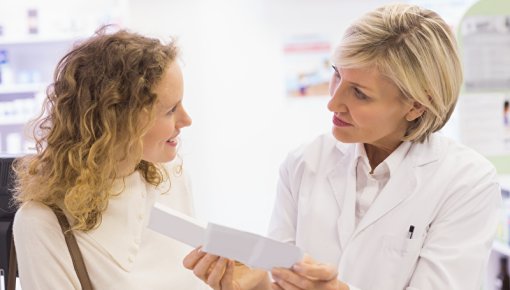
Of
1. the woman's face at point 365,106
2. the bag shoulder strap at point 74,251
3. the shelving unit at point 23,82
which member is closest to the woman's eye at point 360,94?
the woman's face at point 365,106

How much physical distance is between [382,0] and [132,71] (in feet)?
16.9

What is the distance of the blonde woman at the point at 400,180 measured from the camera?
1787 mm

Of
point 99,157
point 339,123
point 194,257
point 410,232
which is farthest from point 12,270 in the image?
point 410,232

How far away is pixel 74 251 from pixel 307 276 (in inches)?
21.1

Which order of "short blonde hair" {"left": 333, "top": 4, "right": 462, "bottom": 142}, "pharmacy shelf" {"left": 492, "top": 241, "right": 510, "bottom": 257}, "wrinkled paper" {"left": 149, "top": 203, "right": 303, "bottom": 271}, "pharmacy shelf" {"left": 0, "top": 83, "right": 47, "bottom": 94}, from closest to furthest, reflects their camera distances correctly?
"wrinkled paper" {"left": 149, "top": 203, "right": 303, "bottom": 271} → "short blonde hair" {"left": 333, "top": 4, "right": 462, "bottom": 142} → "pharmacy shelf" {"left": 492, "top": 241, "right": 510, "bottom": 257} → "pharmacy shelf" {"left": 0, "top": 83, "right": 47, "bottom": 94}

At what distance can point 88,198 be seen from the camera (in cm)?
153

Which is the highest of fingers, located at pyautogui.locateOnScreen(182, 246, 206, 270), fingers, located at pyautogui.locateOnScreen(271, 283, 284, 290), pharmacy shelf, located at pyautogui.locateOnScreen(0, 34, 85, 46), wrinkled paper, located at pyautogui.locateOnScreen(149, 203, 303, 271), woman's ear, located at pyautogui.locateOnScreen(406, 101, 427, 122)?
woman's ear, located at pyautogui.locateOnScreen(406, 101, 427, 122)

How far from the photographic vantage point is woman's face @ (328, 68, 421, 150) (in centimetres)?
181

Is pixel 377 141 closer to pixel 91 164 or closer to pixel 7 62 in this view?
pixel 91 164

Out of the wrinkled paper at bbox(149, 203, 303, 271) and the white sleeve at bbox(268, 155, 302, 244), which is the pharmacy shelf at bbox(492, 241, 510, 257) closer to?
the white sleeve at bbox(268, 155, 302, 244)

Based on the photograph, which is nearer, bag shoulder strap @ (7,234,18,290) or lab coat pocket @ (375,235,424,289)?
bag shoulder strap @ (7,234,18,290)

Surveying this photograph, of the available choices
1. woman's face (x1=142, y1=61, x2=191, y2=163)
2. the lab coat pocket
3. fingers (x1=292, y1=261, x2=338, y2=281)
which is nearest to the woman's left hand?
fingers (x1=292, y1=261, x2=338, y2=281)

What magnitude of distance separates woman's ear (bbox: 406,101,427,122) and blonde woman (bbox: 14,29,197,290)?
64 centimetres

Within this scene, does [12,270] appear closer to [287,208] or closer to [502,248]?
[287,208]
